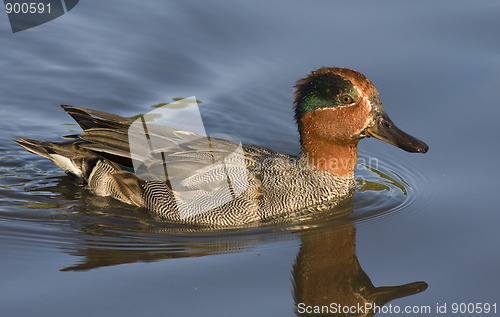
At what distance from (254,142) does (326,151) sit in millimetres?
1559

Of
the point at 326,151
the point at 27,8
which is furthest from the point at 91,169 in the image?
the point at 27,8

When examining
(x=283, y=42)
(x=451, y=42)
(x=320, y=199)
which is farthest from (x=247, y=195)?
(x=451, y=42)

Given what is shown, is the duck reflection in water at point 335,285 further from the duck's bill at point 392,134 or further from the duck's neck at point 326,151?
the duck's bill at point 392,134

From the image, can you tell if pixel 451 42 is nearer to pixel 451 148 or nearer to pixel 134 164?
pixel 451 148

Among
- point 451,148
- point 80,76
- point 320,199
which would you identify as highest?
point 80,76

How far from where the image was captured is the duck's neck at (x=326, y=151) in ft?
25.8

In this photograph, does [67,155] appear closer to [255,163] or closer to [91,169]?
[91,169]

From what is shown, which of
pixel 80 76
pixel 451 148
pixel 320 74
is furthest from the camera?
pixel 80 76

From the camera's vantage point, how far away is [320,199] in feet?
26.1

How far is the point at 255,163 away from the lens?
7.82 metres

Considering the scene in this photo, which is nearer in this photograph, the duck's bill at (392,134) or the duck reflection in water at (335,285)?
the duck reflection in water at (335,285)

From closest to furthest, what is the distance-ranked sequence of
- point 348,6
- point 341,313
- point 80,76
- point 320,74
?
point 341,313 → point 320,74 → point 80,76 → point 348,6

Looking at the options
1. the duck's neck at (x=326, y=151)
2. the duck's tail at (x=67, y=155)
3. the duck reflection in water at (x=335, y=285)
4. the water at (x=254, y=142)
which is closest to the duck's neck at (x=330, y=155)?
the duck's neck at (x=326, y=151)

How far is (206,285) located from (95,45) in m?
5.15
